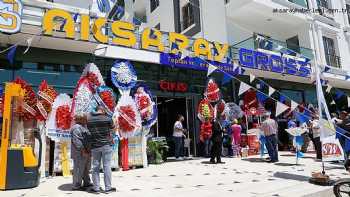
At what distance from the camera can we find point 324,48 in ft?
70.3

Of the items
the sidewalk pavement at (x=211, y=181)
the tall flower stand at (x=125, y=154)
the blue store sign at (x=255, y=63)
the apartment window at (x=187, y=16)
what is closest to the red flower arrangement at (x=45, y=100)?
the sidewalk pavement at (x=211, y=181)

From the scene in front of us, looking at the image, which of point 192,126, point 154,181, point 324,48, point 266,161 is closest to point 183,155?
point 192,126

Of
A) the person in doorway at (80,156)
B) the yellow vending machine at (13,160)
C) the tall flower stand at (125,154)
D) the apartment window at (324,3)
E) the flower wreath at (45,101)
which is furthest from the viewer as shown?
the apartment window at (324,3)

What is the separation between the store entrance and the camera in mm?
14188

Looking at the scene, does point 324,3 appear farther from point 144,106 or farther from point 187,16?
point 144,106

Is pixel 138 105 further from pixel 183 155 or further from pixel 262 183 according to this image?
pixel 262 183

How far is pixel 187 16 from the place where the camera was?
21.4 m

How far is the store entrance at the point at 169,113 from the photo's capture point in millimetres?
14188

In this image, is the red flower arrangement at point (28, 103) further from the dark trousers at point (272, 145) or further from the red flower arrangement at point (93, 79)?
the dark trousers at point (272, 145)

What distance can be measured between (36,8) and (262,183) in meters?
9.81

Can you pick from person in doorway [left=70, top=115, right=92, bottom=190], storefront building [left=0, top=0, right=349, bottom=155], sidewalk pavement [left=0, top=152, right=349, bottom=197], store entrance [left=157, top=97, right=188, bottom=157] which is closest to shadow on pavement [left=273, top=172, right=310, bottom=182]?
sidewalk pavement [left=0, top=152, right=349, bottom=197]

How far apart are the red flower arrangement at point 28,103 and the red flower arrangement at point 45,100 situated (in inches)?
9.2

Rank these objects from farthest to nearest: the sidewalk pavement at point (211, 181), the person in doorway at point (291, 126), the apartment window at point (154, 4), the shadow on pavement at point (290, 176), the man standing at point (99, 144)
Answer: the apartment window at point (154, 4)
the person in doorway at point (291, 126)
the shadow on pavement at point (290, 176)
the sidewalk pavement at point (211, 181)
the man standing at point (99, 144)

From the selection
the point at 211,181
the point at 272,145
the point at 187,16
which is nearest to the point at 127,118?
the point at 211,181
